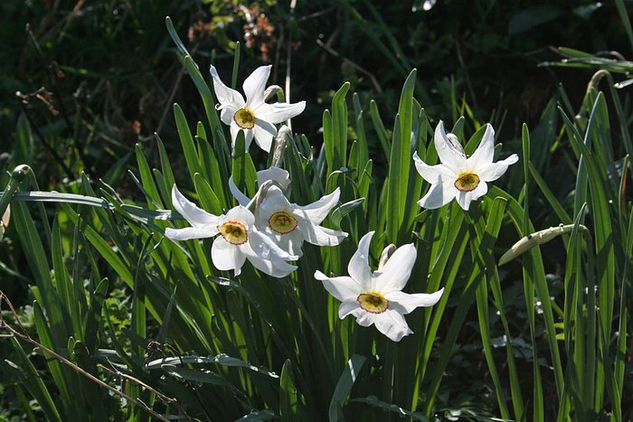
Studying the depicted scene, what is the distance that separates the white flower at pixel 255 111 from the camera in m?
1.58

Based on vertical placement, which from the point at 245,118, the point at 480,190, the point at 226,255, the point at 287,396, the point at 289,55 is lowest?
the point at 287,396

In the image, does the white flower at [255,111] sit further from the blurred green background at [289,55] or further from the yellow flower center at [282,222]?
the blurred green background at [289,55]

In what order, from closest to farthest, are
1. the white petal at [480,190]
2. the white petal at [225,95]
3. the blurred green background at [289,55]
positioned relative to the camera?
the white petal at [480,190], the white petal at [225,95], the blurred green background at [289,55]

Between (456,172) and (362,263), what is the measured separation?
0.79ft

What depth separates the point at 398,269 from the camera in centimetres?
135

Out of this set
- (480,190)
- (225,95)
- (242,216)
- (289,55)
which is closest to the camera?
(242,216)

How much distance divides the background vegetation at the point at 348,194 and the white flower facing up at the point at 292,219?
188 mm

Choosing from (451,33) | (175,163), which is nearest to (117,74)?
(175,163)

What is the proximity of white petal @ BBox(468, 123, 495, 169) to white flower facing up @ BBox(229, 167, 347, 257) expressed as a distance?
234 millimetres

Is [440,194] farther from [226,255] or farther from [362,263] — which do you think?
[226,255]

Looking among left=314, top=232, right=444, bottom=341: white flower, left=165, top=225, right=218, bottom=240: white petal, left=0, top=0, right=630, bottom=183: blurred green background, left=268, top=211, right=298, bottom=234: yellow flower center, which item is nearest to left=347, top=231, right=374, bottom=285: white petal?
left=314, top=232, right=444, bottom=341: white flower

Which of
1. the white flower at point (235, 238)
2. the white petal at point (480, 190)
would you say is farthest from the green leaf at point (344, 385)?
the white petal at point (480, 190)

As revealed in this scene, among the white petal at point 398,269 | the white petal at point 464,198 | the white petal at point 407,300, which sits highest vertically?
the white petal at point 464,198

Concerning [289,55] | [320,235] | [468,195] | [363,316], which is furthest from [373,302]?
[289,55]
